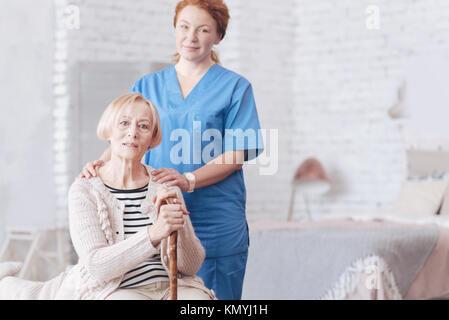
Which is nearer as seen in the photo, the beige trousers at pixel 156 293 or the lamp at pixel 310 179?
the beige trousers at pixel 156 293

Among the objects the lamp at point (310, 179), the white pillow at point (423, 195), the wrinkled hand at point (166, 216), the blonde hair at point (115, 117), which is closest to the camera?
the wrinkled hand at point (166, 216)

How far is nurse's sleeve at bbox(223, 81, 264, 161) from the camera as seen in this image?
1251 mm

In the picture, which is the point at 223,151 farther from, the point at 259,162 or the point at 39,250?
the point at 39,250

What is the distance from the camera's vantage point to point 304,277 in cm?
247

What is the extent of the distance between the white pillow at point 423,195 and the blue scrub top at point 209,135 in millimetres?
2318

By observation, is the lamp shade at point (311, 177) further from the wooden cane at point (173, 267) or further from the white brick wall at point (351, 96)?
the wooden cane at point (173, 267)

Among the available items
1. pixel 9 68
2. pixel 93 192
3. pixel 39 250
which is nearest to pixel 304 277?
pixel 39 250

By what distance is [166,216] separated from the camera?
0.97m

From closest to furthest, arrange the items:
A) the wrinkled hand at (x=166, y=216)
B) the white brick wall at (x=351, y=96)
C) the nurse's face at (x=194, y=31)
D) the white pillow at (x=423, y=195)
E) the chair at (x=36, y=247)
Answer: the wrinkled hand at (x=166, y=216), the nurse's face at (x=194, y=31), the chair at (x=36, y=247), the white pillow at (x=423, y=195), the white brick wall at (x=351, y=96)

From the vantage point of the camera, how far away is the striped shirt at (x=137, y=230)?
1.04 m

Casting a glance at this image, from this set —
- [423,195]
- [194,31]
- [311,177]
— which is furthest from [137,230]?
[311,177]

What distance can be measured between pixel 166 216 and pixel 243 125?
0.37 metres

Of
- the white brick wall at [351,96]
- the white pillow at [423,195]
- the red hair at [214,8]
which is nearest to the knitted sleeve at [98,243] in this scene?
the red hair at [214,8]

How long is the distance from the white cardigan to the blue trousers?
179 millimetres
